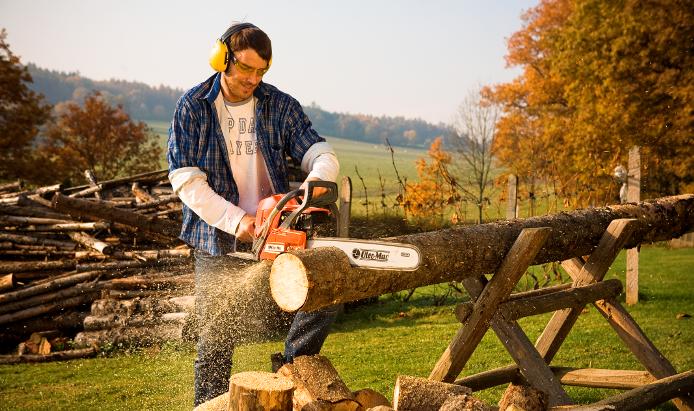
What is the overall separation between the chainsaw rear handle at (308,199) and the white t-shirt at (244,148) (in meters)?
0.54

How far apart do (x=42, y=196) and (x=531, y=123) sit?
830 inches

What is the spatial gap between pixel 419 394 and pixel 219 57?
175 centimetres

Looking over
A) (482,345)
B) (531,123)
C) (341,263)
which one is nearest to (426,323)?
(482,345)

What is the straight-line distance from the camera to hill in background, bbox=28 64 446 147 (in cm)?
4966

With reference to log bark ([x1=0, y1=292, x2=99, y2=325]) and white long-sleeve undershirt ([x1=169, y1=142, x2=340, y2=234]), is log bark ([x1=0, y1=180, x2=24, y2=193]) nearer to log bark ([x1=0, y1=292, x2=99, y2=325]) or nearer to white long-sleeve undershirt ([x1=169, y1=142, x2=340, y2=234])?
log bark ([x1=0, y1=292, x2=99, y2=325])

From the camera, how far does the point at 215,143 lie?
314 cm

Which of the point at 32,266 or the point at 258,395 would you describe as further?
the point at 32,266

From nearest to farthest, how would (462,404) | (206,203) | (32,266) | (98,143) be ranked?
(462,404), (206,203), (32,266), (98,143)

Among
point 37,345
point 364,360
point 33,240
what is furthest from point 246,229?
point 33,240

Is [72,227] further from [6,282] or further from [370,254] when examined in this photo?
[370,254]

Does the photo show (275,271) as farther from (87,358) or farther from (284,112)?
(87,358)

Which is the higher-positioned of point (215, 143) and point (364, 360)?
point (215, 143)

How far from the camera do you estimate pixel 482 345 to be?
21.5ft

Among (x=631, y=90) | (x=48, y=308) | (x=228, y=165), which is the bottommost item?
(x=48, y=308)
